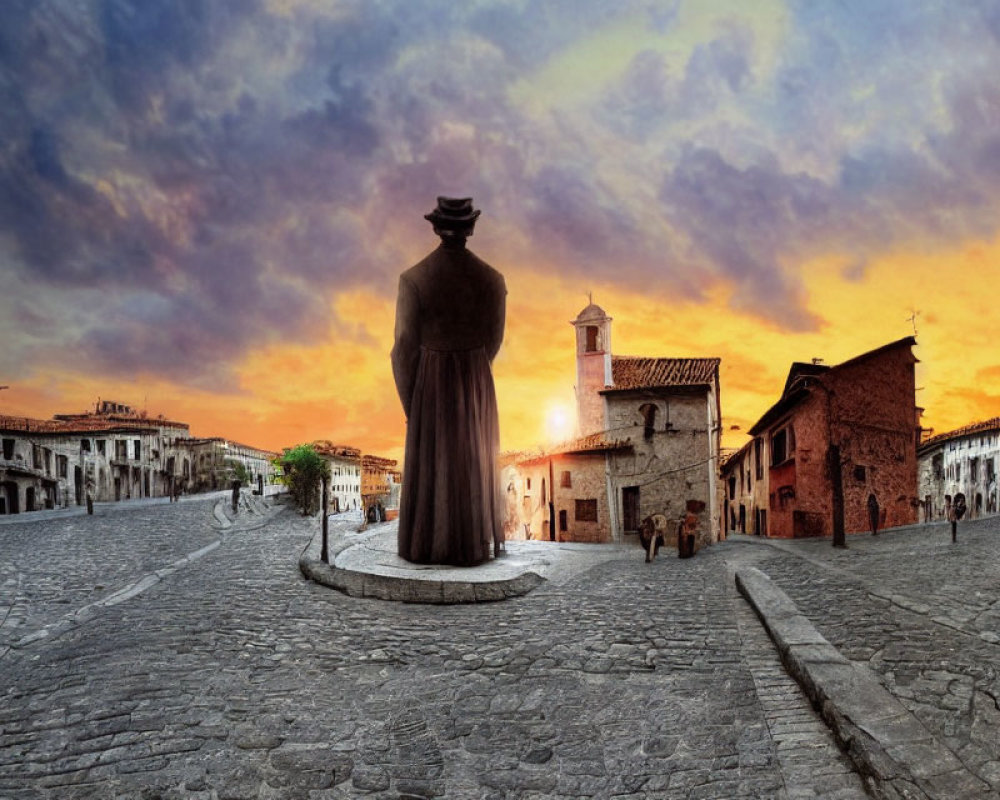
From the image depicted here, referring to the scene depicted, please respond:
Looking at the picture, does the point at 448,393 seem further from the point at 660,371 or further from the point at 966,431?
the point at 966,431

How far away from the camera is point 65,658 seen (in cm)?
575

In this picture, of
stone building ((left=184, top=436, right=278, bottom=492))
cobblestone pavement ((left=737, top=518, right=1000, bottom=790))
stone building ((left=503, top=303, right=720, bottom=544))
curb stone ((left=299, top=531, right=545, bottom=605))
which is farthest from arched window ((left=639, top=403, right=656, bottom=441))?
stone building ((left=184, top=436, right=278, bottom=492))

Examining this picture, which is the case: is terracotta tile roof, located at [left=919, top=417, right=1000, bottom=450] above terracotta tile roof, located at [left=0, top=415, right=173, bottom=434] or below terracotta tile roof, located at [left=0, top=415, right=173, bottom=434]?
below

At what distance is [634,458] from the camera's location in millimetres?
20891

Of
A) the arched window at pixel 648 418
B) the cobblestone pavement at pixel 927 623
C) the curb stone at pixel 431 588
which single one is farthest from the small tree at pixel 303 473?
the cobblestone pavement at pixel 927 623

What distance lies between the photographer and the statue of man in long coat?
8586 millimetres

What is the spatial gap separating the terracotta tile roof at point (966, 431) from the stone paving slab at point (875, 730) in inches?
930

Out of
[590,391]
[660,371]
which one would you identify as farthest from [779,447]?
[590,391]

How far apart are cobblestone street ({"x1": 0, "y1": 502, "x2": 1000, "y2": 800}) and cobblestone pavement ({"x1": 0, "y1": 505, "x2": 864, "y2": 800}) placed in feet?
0.06

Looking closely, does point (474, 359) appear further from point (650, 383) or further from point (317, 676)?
point (650, 383)

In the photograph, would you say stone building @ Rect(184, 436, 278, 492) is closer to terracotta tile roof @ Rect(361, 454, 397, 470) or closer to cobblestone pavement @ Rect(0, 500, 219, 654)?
terracotta tile roof @ Rect(361, 454, 397, 470)

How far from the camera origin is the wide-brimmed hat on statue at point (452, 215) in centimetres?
846

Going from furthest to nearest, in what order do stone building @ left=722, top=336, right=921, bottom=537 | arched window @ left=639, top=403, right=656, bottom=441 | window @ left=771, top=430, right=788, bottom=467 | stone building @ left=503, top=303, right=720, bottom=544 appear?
arched window @ left=639, top=403, right=656, bottom=441 < stone building @ left=503, top=303, right=720, bottom=544 < window @ left=771, top=430, right=788, bottom=467 < stone building @ left=722, top=336, right=921, bottom=537

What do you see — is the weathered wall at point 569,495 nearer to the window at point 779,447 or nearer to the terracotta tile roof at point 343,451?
the window at point 779,447
